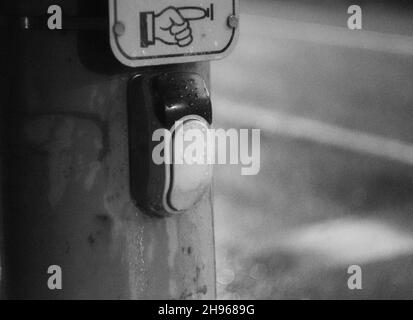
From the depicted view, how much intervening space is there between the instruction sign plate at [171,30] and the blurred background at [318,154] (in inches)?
85.9

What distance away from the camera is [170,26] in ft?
4.45

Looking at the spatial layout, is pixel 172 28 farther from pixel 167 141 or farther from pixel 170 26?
pixel 167 141

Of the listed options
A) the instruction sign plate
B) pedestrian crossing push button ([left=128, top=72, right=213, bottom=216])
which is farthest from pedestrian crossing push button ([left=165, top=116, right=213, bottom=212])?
the instruction sign plate

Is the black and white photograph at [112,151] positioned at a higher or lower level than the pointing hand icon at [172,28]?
lower

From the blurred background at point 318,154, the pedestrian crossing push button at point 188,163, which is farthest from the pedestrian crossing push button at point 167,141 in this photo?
the blurred background at point 318,154

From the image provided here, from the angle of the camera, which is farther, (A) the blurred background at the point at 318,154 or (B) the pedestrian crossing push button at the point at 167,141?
(A) the blurred background at the point at 318,154

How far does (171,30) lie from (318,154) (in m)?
2.96

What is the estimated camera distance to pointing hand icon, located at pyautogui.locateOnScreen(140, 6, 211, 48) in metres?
1.34

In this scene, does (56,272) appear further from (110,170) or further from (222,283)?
(222,283)

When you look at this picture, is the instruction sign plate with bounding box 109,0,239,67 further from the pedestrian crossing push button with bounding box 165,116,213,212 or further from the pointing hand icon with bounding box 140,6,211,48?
the pedestrian crossing push button with bounding box 165,116,213,212

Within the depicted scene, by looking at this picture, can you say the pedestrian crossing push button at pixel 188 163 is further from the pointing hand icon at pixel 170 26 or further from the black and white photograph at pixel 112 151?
the pointing hand icon at pixel 170 26

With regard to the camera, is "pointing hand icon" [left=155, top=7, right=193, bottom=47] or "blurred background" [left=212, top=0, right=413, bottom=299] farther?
"blurred background" [left=212, top=0, right=413, bottom=299]

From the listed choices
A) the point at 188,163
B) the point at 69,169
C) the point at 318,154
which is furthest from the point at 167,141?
the point at 318,154

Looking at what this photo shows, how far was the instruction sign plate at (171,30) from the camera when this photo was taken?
4.31ft
